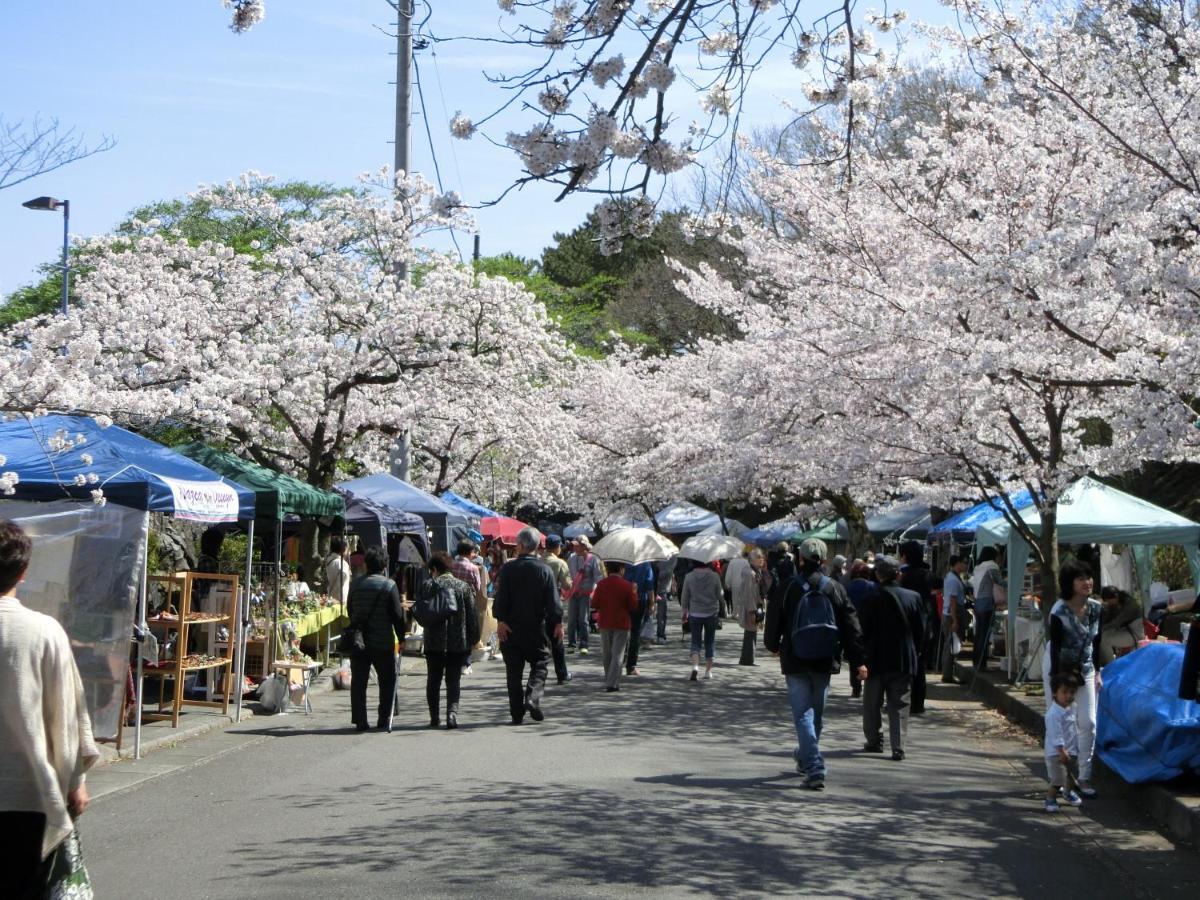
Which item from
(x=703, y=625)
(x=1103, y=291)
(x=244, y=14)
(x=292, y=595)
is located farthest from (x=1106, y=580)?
(x=244, y=14)

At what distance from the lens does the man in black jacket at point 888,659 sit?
11.8m

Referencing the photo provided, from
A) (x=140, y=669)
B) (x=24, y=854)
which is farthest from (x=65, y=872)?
(x=140, y=669)

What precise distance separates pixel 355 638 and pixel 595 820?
514 cm

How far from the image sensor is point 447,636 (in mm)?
13250

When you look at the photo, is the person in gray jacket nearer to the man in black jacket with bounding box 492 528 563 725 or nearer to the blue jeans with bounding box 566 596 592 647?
the blue jeans with bounding box 566 596 592 647

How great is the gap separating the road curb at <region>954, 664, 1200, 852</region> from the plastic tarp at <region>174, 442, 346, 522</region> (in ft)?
28.1

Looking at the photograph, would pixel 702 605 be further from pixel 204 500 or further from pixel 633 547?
pixel 204 500

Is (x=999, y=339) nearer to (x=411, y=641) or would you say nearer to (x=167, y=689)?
(x=167, y=689)

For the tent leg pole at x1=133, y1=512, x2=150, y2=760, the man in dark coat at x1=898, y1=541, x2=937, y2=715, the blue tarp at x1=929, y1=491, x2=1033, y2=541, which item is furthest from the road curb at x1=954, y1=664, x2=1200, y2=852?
the tent leg pole at x1=133, y1=512, x2=150, y2=760

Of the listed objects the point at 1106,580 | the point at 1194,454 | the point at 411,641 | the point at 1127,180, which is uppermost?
the point at 1127,180

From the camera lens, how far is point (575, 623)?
2355 cm

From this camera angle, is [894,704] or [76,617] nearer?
[76,617]

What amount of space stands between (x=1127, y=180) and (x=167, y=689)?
458 inches

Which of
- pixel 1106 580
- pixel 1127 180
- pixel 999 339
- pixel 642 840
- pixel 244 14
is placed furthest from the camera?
pixel 1106 580
